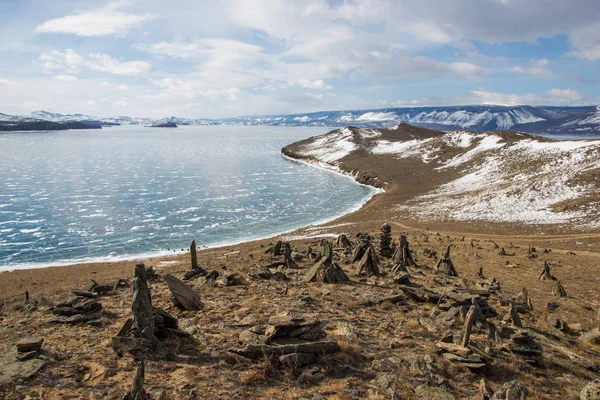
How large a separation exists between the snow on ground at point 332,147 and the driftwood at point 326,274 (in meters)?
116

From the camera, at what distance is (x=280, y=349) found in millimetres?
10602

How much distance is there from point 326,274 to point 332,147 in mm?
139341

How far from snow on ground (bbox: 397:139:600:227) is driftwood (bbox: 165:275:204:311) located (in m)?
50.2

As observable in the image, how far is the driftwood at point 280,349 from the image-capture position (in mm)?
10578

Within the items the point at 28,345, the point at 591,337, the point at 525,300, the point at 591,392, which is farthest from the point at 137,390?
the point at 525,300

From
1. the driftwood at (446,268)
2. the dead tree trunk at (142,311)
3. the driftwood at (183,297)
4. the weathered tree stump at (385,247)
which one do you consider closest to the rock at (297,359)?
the dead tree trunk at (142,311)

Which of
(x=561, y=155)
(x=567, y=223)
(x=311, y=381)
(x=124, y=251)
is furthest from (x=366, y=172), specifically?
(x=311, y=381)

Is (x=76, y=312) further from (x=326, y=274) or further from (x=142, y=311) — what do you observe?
(x=326, y=274)

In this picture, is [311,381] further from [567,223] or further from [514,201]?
[514,201]

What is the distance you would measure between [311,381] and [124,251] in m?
40.3

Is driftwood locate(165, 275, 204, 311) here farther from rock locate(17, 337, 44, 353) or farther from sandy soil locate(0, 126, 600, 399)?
rock locate(17, 337, 44, 353)

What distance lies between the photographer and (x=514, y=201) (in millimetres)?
59438

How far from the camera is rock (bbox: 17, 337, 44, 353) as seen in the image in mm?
10125

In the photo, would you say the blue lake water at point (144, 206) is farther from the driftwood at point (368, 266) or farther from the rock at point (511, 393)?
the rock at point (511, 393)
